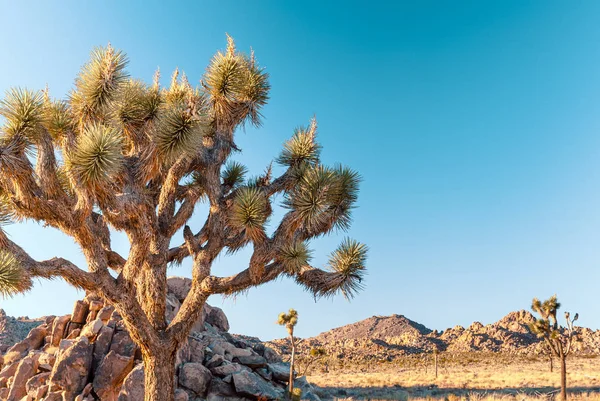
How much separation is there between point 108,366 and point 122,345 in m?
0.86

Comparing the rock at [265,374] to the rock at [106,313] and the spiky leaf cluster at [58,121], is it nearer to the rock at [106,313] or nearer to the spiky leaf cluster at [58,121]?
the rock at [106,313]

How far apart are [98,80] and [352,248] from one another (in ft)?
19.3

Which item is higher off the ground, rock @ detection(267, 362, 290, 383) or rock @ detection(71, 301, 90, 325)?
rock @ detection(71, 301, 90, 325)

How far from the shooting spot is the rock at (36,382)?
13.9 metres

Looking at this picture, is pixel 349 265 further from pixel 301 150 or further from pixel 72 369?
pixel 72 369

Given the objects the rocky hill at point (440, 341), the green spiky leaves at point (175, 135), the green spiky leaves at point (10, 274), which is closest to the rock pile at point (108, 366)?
the green spiky leaves at point (10, 274)

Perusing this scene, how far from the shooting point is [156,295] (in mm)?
9766

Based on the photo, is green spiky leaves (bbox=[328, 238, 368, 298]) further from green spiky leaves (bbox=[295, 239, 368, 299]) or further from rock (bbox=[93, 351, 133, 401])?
rock (bbox=[93, 351, 133, 401])

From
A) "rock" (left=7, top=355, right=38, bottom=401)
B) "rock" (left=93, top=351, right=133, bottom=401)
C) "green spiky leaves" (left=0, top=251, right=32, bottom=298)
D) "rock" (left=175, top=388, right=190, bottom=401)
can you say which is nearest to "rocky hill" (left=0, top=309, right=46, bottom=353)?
"rock" (left=7, top=355, right=38, bottom=401)

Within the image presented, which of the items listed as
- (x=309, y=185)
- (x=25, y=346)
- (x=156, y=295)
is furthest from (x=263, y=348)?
(x=309, y=185)

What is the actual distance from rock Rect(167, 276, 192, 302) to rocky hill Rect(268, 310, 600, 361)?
35.6 metres

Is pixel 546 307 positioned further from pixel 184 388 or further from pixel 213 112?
pixel 213 112

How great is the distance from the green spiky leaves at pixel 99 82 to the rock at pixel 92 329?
779 centimetres

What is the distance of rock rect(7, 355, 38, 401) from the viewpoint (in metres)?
14.0
